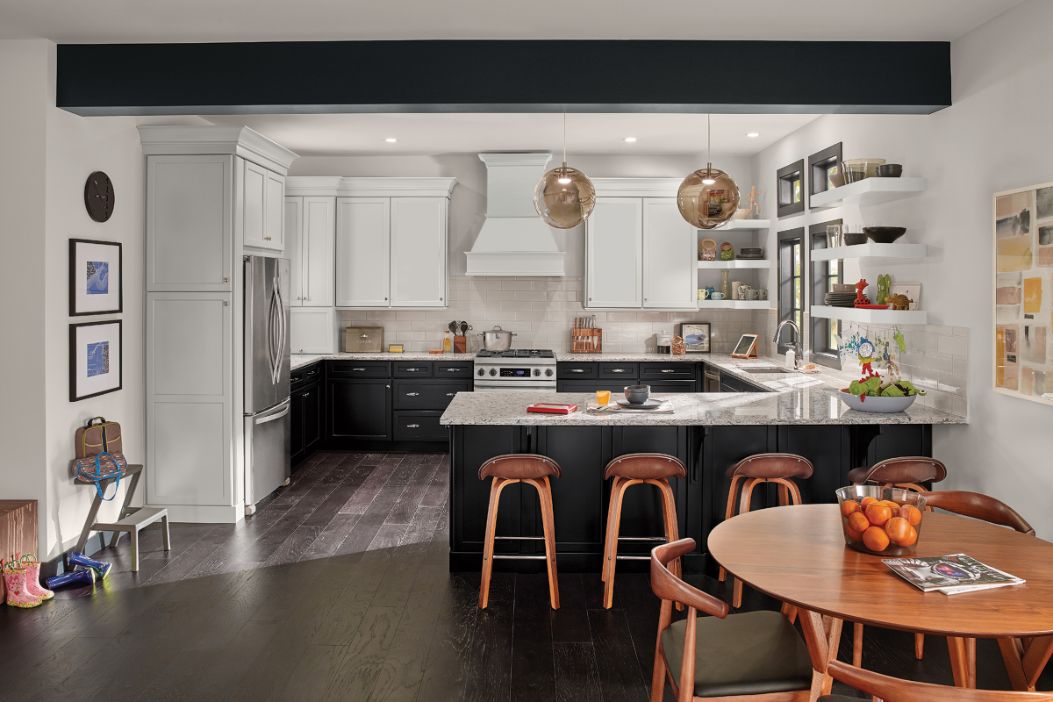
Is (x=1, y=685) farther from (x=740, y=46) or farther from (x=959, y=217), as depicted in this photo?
(x=959, y=217)

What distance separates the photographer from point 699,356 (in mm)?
7641

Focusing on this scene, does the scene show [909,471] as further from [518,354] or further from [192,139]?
[192,139]

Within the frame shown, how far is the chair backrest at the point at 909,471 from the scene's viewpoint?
3.79 m

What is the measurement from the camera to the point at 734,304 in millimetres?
7508

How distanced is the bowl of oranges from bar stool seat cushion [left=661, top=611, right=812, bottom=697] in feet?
1.16

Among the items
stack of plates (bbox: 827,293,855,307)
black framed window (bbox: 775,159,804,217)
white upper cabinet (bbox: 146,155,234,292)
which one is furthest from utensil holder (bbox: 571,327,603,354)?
white upper cabinet (bbox: 146,155,234,292)

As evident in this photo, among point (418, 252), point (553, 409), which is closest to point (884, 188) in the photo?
point (553, 409)

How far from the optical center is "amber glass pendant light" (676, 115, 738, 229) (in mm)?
3965

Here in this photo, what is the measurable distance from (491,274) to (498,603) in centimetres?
420

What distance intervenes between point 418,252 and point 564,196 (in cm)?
383

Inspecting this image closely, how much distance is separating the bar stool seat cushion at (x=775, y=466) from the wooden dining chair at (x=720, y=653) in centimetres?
140

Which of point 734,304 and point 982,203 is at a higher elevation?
point 982,203

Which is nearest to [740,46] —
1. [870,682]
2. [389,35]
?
[389,35]

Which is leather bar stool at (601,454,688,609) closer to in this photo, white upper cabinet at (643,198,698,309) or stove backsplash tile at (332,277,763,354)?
white upper cabinet at (643,198,698,309)
